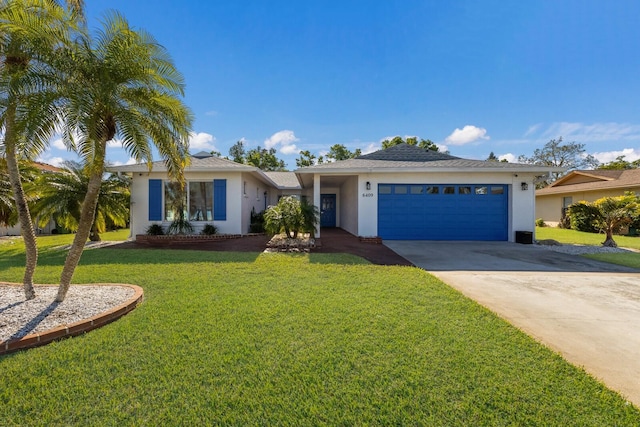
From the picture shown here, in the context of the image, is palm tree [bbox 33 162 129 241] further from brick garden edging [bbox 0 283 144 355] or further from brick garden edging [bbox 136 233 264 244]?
brick garden edging [bbox 0 283 144 355]

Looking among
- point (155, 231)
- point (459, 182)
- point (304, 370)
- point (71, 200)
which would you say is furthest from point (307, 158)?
point (304, 370)

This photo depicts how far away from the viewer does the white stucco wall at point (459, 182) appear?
11.8 meters

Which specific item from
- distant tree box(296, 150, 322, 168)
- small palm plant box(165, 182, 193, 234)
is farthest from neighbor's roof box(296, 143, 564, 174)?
distant tree box(296, 150, 322, 168)

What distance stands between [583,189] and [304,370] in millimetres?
24594

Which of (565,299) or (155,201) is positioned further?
(155,201)

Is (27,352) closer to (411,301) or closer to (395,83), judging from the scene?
(411,301)

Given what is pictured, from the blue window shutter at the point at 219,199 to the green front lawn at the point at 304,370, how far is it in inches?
301

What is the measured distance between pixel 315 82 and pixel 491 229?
10.8m

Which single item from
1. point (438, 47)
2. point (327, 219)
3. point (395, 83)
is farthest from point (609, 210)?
point (327, 219)

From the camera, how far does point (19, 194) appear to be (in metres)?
4.05

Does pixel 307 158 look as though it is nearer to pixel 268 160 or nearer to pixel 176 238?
pixel 268 160

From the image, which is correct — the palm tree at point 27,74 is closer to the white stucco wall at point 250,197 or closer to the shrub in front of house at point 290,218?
the shrub in front of house at point 290,218

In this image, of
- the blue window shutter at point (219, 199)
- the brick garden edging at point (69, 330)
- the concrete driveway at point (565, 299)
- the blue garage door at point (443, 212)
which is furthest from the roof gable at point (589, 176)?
the brick garden edging at point (69, 330)

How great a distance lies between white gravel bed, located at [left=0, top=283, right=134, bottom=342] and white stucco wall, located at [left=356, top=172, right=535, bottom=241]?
9.04m
